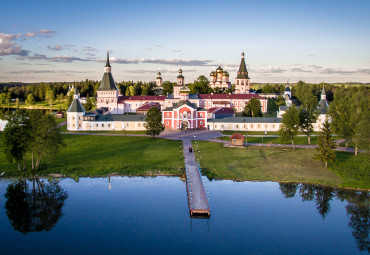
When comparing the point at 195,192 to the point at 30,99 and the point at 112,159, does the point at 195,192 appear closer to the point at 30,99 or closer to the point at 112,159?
the point at 112,159

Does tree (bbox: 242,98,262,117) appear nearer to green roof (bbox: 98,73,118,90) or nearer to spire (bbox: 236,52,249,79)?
spire (bbox: 236,52,249,79)

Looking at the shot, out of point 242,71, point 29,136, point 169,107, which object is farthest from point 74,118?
point 242,71

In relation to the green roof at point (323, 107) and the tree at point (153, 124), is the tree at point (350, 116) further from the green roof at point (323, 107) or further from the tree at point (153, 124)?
the tree at point (153, 124)

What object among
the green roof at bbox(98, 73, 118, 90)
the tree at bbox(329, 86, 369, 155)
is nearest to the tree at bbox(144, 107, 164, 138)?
the tree at bbox(329, 86, 369, 155)

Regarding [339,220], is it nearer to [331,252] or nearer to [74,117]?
[331,252]

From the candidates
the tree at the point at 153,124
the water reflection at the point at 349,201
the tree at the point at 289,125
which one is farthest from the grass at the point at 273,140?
the water reflection at the point at 349,201
